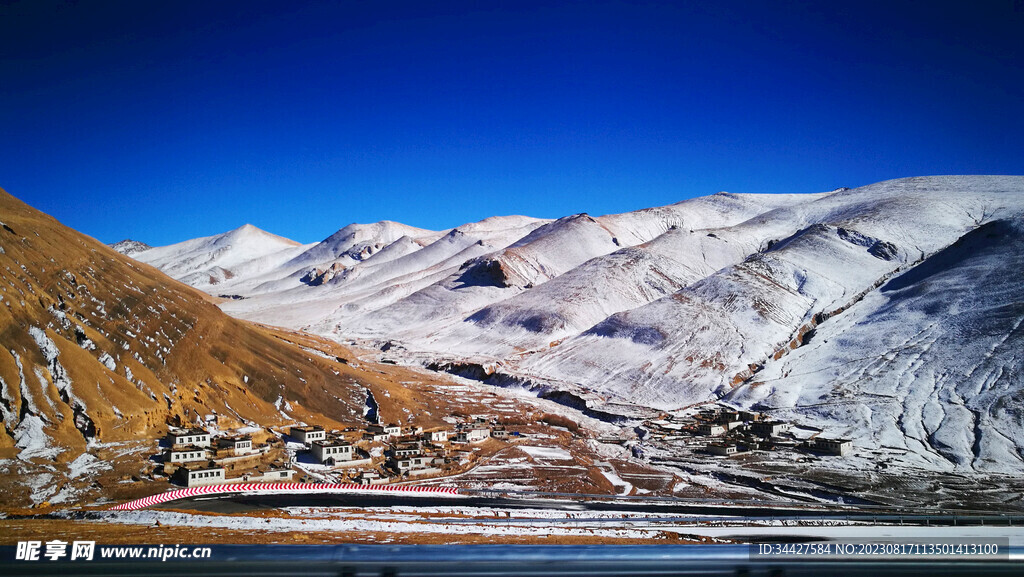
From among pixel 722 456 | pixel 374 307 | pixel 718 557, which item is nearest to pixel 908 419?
pixel 722 456

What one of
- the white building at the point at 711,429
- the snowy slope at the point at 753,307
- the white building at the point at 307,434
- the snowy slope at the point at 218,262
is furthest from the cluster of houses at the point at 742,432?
the snowy slope at the point at 218,262

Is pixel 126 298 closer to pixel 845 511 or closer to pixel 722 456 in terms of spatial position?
pixel 722 456

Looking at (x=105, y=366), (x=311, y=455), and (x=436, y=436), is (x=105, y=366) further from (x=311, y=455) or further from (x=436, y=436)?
(x=436, y=436)

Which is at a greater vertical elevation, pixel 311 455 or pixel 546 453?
pixel 311 455

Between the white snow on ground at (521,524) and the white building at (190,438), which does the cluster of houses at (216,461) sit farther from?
the white snow on ground at (521,524)

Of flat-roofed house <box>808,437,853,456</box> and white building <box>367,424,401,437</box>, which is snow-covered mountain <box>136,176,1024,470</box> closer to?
flat-roofed house <box>808,437,853,456</box>

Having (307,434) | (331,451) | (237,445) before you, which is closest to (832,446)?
(331,451)
